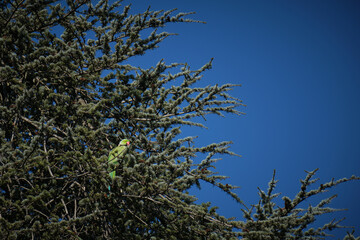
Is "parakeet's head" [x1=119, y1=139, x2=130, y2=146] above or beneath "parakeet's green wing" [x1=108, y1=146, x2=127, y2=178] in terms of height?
above

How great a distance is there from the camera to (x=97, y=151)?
3.71m

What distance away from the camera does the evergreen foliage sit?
2820 mm

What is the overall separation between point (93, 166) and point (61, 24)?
9.08ft

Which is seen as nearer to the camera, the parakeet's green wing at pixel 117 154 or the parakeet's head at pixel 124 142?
the parakeet's green wing at pixel 117 154

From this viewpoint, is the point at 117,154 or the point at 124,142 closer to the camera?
the point at 117,154

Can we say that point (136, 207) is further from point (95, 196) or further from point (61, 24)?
point (61, 24)

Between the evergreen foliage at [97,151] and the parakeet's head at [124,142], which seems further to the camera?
the parakeet's head at [124,142]

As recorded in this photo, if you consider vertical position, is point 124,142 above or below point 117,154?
above

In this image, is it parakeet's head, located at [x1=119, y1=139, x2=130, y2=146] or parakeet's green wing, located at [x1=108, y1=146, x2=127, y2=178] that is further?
parakeet's head, located at [x1=119, y1=139, x2=130, y2=146]

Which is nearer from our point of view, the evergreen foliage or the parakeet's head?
the evergreen foliage

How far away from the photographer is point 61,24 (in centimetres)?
428

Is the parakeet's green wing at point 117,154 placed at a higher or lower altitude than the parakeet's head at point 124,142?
lower

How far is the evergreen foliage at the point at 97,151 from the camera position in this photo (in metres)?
2.82

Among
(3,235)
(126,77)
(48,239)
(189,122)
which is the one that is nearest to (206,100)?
(189,122)
